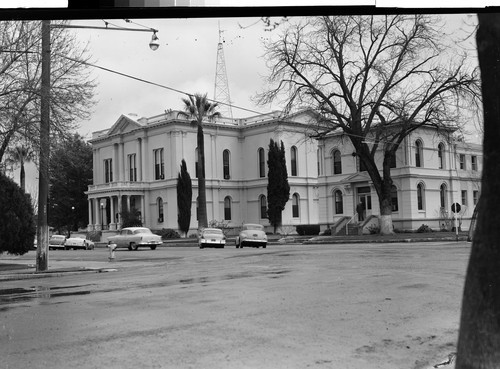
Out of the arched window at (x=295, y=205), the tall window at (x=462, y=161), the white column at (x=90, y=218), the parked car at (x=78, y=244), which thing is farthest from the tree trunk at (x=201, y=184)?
the tall window at (x=462, y=161)

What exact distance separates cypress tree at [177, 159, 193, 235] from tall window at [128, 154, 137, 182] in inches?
14.9

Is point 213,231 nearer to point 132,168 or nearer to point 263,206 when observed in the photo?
point 263,206

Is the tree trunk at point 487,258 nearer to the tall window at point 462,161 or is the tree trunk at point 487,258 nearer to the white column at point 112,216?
the tall window at point 462,161

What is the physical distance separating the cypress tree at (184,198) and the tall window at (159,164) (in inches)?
6.0

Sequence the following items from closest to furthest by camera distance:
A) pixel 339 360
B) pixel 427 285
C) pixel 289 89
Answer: pixel 339 360
pixel 427 285
pixel 289 89

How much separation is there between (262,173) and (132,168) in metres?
0.96

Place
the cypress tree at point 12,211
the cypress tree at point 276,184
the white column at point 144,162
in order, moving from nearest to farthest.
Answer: the cypress tree at point 276,184
the white column at point 144,162
the cypress tree at point 12,211

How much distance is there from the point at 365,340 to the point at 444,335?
50 centimetres

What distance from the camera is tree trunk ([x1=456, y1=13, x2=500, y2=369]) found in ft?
10.9

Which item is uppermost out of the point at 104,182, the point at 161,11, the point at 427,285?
the point at 161,11

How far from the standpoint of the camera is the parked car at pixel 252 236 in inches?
156

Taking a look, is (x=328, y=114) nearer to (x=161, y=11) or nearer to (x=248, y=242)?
(x=248, y=242)

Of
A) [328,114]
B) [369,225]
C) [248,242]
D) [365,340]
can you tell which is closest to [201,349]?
[248,242]

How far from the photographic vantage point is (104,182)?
4.23 metres
